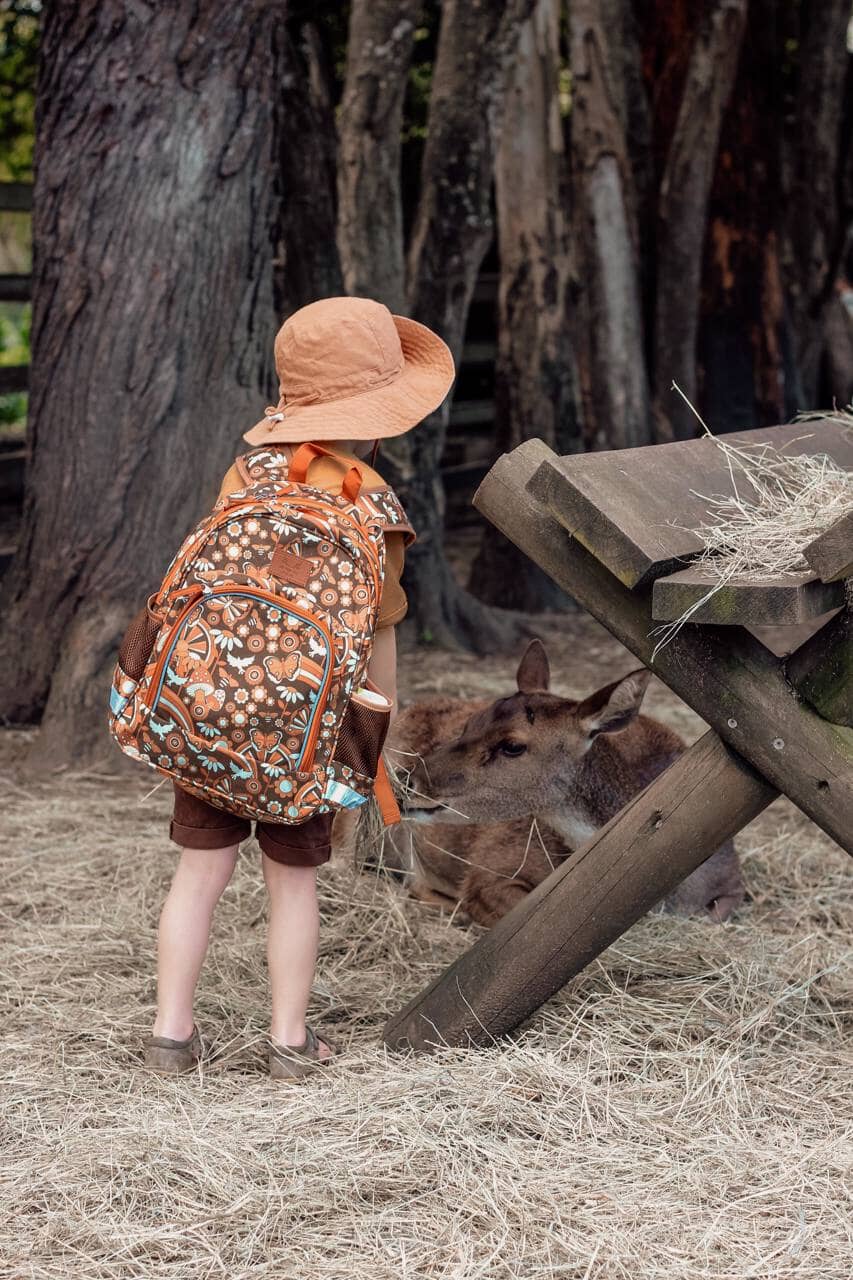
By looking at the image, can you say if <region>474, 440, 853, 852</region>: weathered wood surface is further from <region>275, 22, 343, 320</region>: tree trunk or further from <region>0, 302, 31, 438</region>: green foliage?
<region>0, 302, 31, 438</region>: green foliage

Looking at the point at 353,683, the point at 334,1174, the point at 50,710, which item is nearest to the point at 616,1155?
the point at 334,1174

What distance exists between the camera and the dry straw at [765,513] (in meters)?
3.12

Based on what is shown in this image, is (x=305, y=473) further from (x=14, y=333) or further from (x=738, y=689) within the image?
(x=14, y=333)

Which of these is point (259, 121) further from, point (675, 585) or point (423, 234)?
point (675, 585)

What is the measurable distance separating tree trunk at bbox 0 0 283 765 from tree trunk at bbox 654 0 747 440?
15.6 ft

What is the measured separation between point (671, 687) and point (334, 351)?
3.65ft

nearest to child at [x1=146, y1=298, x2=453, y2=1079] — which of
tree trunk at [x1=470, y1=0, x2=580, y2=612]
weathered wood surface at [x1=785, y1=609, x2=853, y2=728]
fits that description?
weathered wood surface at [x1=785, y1=609, x2=853, y2=728]

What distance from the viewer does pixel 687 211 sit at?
1062 centimetres

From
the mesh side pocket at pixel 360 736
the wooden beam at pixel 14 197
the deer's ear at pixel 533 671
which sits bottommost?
the deer's ear at pixel 533 671

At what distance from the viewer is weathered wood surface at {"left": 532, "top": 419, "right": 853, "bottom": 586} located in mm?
3150

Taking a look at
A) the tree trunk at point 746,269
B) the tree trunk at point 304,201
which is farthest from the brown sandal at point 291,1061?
the tree trunk at point 746,269

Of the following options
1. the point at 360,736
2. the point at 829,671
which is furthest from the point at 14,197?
the point at 829,671

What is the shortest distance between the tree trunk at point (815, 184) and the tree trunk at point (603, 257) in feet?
9.75

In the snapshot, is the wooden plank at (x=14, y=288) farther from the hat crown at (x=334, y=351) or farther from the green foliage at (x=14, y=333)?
the hat crown at (x=334, y=351)
